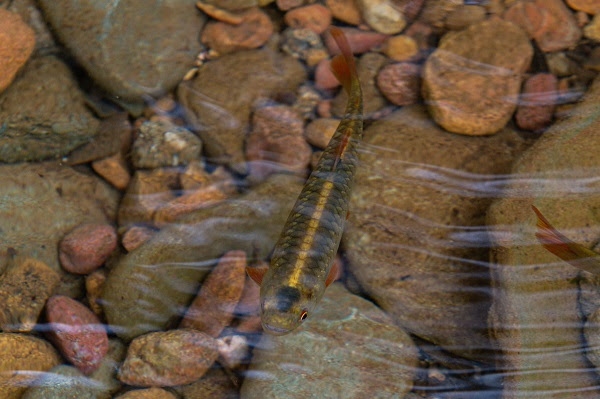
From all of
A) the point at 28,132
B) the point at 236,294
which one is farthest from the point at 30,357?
the point at 28,132

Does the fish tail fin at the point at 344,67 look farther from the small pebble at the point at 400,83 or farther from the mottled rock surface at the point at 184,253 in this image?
the mottled rock surface at the point at 184,253

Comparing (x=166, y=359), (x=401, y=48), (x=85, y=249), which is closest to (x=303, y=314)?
(x=166, y=359)

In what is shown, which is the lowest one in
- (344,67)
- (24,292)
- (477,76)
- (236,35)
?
(24,292)

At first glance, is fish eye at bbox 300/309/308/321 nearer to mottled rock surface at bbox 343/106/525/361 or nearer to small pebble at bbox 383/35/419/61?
mottled rock surface at bbox 343/106/525/361

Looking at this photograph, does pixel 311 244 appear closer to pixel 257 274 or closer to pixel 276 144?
pixel 257 274

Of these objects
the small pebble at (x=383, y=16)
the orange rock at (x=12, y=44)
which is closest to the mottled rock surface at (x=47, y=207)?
the orange rock at (x=12, y=44)

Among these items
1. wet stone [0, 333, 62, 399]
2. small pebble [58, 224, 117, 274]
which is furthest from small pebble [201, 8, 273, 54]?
wet stone [0, 333, 62, 399]
